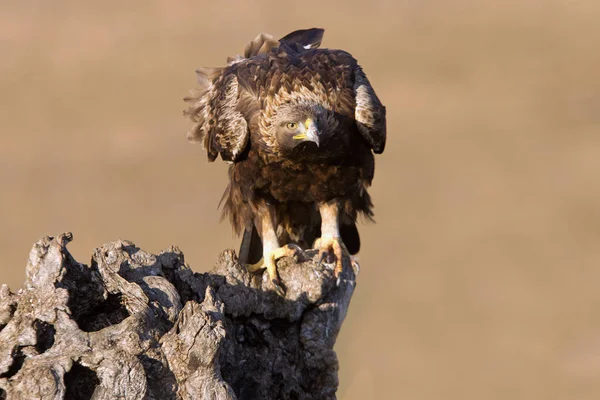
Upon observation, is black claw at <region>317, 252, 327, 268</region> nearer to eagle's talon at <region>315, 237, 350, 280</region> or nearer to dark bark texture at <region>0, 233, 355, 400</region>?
eagle's talon at <region>315, 237, 350, 280</region>

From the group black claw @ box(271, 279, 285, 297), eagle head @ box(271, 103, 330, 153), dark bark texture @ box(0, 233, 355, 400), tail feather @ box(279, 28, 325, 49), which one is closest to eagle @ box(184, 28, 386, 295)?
eagle head @ box(271, 103, 330, 153)

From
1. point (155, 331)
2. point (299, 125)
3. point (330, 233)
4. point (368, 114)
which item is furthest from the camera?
point (330, 233)

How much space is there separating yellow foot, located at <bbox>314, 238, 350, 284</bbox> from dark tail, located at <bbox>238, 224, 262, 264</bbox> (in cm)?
52

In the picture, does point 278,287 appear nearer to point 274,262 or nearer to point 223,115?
point 274,262

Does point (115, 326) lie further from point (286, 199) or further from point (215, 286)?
point (286, 199)

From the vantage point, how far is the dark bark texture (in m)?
5.01

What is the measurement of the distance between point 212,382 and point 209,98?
476cm

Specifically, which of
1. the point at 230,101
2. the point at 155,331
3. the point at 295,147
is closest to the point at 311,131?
the point at 295,147

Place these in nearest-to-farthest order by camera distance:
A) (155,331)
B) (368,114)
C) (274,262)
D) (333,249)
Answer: (155,331) → (274,262) → (333,249) → (368,114)

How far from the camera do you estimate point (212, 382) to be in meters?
5.17

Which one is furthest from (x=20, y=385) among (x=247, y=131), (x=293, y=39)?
(x=293, y=39)

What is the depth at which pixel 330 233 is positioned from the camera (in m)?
8.80

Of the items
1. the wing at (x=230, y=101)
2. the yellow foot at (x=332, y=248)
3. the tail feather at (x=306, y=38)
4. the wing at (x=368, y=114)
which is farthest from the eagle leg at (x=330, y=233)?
the tail feather at (x=306, y=38)

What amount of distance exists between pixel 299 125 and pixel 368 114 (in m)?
0.77
